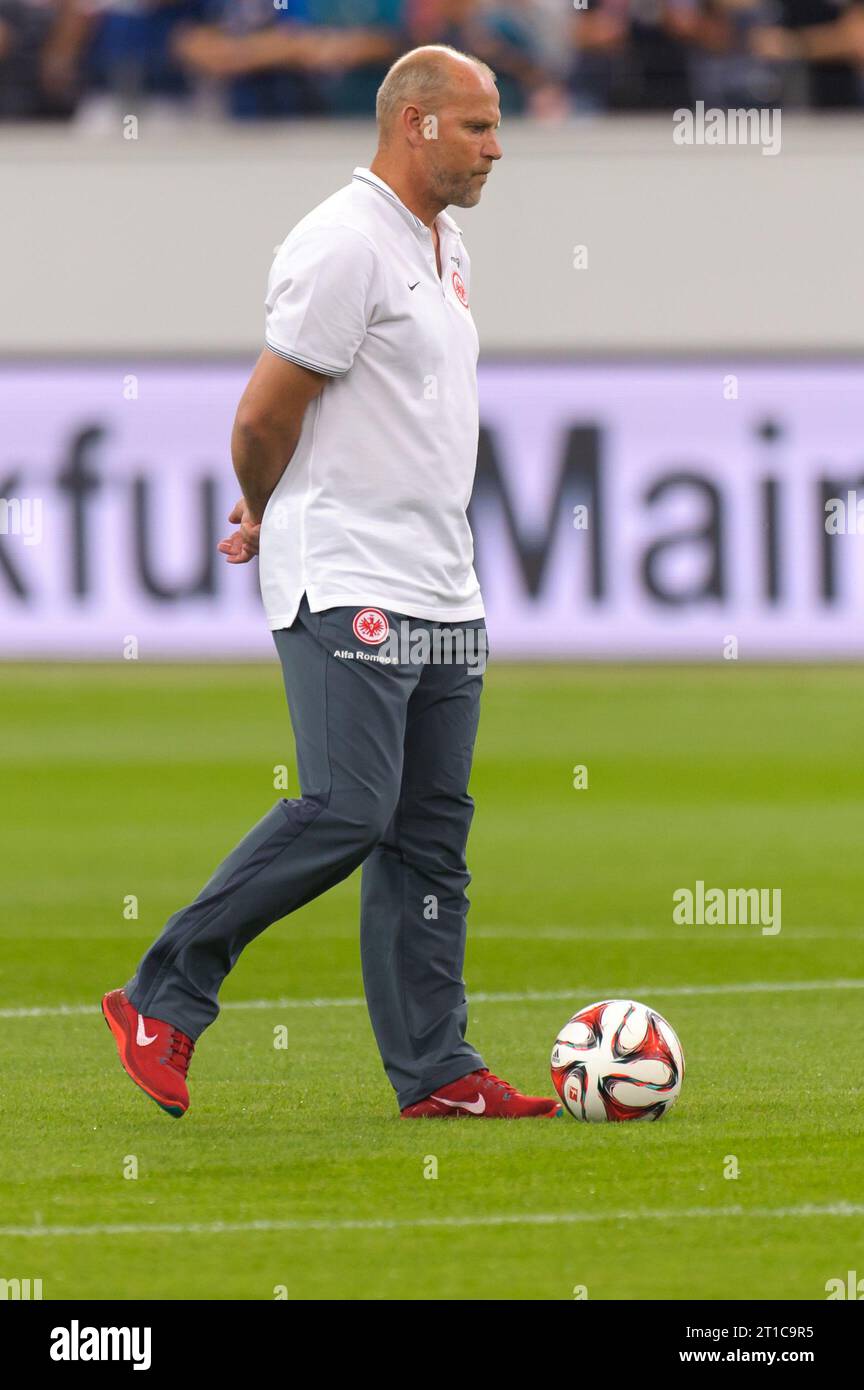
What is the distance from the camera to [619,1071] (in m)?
6.20

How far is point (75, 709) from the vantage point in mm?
17844

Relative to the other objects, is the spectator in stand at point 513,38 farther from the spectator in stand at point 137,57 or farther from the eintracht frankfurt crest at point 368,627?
the eintracht frankfurt crest at point 368,627

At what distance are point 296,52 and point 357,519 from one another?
602 inches

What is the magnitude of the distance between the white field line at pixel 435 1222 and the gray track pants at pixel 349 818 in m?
0.88

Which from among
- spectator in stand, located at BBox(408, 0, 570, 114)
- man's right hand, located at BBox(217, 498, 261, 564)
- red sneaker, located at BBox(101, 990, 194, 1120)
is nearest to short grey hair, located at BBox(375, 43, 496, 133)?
man's right hand, located at BBox(217, 498, 261, 564)

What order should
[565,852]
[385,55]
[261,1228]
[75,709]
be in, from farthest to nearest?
[385,55]
[75,709]
[565,852]
[261,1228]

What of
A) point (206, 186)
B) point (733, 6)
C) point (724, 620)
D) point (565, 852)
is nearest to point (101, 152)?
point (206, 186)

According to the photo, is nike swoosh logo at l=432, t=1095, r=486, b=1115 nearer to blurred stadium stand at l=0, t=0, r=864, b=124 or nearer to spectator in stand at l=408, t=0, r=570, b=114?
spectator in stand at l=408, t=0, r=570, b=114

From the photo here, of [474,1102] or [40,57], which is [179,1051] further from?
[40,57]

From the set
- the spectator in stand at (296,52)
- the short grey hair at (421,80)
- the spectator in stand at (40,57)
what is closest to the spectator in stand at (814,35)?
the spectator in stand at (296,52)

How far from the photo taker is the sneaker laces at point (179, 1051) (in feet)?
19.5

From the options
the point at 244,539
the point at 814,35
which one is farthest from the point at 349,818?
the point at 814,35

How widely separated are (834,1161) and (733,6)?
52.3ft

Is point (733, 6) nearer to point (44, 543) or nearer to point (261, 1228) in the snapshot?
point (44, 543)
